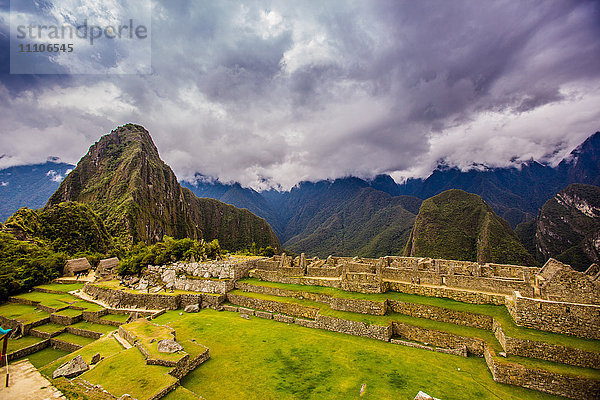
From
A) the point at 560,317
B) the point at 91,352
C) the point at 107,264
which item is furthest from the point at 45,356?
the point at 560,317

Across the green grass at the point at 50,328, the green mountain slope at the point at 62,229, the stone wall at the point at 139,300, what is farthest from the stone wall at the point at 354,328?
the green mountain slope at the point at 62,229

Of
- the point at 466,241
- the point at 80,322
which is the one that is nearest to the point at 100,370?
the point at 80,322

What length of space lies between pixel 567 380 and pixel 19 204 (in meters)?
205

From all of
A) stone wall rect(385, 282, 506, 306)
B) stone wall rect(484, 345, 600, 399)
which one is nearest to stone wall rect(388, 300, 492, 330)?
stone wall rect(385, 282, 506, 306)

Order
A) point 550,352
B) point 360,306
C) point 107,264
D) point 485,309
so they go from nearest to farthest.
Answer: point 550,352
point 485,309
point 360,306
point 107,264

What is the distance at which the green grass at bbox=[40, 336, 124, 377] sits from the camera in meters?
10.9

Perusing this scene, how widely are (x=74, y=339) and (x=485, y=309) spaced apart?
24295mm

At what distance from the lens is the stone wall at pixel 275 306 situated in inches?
637

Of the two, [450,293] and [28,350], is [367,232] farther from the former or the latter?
[28,350]

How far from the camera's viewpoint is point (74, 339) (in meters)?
16.1

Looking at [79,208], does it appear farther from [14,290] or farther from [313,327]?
[313,327]

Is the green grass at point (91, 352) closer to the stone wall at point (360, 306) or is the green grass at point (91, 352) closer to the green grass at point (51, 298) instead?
the stone wall at point (360, 306)

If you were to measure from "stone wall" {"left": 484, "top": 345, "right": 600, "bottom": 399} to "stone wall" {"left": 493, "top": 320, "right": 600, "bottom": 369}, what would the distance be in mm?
983

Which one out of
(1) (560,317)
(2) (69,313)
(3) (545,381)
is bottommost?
(2) (69,313)
